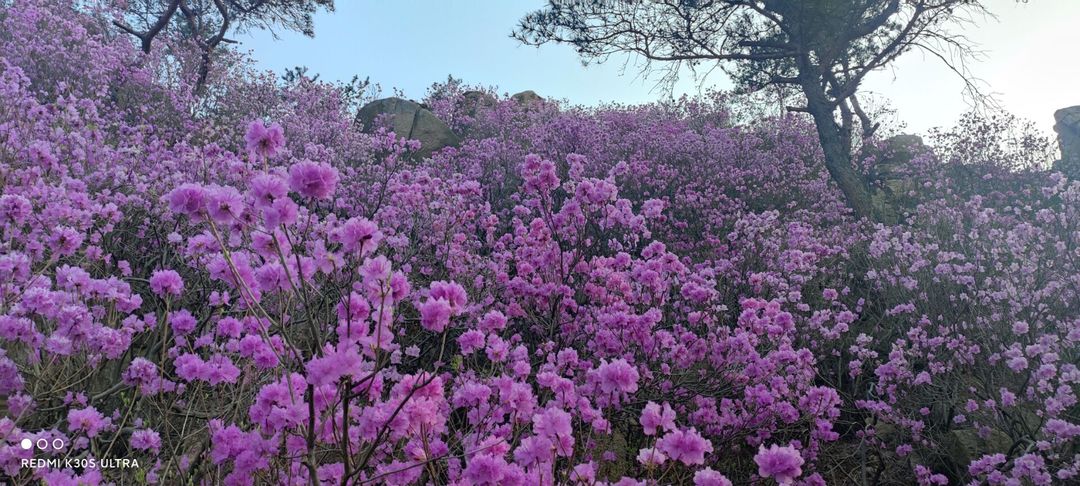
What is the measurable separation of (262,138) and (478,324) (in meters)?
1.59

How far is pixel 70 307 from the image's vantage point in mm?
2623

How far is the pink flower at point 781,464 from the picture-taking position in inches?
77.3

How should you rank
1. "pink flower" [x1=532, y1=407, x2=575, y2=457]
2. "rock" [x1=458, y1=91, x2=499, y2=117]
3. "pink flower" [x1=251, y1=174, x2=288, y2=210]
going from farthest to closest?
"rock" [x1=458, y1=91, x2=499, y2=117]
"pink flower" [x1=532, y1=407, x2=575, y2=457]
"pink flower" [x1=251, y1=174, x2=288, y2=210]

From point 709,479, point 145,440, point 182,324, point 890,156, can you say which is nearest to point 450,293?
point 709,479

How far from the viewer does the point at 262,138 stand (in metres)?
2.11

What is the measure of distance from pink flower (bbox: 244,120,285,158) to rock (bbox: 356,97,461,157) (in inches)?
517

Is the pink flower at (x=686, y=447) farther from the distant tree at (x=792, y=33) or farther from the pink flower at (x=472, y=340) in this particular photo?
the distant tree at (x=792, y=33)

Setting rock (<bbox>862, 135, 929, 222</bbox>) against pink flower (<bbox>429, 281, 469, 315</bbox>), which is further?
rock (<bbox>862, 135, 929, 222</bbox>)

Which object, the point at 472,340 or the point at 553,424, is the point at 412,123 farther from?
the point at 553,424

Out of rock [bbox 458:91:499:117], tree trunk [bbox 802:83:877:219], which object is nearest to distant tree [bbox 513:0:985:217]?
tree trunk [bbox 802:83:877:219]

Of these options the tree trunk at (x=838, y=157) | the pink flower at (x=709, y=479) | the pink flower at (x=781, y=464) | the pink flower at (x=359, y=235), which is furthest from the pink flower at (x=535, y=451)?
the tree trunk at (x=838, y=157)

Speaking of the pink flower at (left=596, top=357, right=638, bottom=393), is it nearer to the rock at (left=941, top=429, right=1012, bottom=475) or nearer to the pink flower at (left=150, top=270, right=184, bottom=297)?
the pink flower at (left=150, top=270, right=184, bottom=297)

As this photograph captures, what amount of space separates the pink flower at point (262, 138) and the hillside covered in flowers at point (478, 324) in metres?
0.01

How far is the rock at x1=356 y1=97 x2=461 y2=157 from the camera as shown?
15.8m
